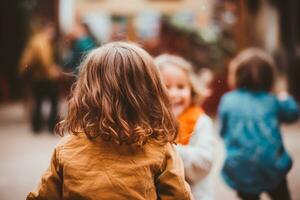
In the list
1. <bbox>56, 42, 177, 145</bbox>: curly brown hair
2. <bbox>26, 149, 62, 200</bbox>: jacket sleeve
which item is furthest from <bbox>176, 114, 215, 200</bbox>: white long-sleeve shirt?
<bbox>26, 149, 62, 200</bbox>: jacket sleeve

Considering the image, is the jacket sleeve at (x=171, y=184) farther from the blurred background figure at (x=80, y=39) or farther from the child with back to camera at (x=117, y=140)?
the blurred background figure at (x=80, y=39)

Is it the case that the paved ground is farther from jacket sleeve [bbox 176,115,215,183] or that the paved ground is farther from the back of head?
jacket sleeve [bbox 176,115,215,183]

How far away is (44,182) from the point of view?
222 cm

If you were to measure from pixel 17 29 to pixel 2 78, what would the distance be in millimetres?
1785

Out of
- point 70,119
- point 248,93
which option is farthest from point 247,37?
point 70,119

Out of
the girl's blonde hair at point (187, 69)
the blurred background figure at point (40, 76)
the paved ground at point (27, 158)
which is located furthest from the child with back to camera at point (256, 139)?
the blurred background figure at point (40, 76)

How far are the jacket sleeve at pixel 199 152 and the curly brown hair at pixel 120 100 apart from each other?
0.53m

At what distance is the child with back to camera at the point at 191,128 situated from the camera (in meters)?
2.87

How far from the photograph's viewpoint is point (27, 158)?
308 inches

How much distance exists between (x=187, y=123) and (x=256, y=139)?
0.95 m

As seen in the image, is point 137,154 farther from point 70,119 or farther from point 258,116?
point 258,116

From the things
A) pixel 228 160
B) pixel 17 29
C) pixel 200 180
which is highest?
pixel 200 180

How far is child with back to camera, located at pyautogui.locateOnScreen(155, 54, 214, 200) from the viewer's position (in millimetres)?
2869

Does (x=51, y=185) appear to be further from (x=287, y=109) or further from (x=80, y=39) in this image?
(x=80, y=39)
